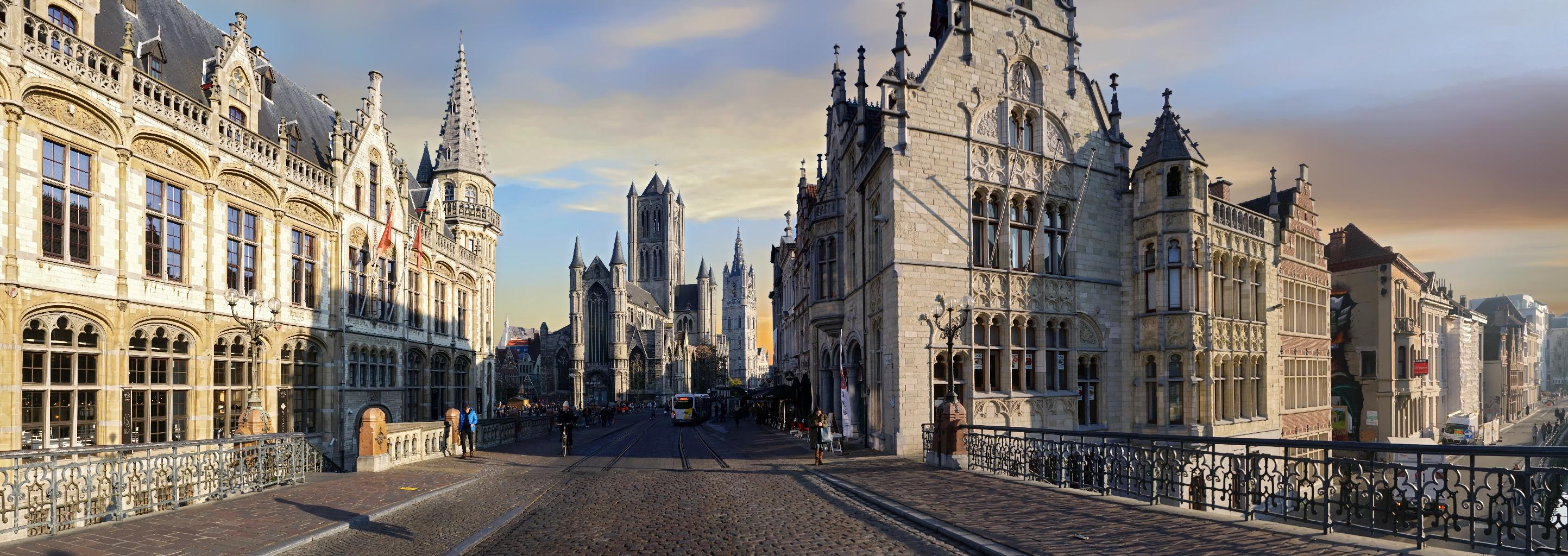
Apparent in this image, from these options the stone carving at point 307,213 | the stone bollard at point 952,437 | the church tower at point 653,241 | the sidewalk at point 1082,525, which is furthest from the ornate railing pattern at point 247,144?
the church tower at point 653,241

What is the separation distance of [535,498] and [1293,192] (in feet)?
121

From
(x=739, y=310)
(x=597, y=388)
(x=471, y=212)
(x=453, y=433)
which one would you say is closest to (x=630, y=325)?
(x=597, y=388)

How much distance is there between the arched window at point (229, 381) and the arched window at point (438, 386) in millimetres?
13246

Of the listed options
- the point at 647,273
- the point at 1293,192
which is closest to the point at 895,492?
the point at 1293,192

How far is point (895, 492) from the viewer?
14.6 meters

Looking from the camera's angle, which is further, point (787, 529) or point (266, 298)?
point (266, 298)

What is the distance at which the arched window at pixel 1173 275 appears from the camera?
27.4m

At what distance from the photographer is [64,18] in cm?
1789

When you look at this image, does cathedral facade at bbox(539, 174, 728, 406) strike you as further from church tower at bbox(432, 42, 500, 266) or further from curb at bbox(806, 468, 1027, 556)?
curb at bbox(806, 468, 1027, 556)

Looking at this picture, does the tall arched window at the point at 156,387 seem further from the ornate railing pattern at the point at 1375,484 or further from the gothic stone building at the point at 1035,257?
the ornate railing pattern at the point at 1375,484

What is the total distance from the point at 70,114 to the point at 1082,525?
2049cm

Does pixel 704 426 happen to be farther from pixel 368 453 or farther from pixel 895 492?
pixel 895 492

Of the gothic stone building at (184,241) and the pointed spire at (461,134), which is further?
the pointed spire at (461,134)

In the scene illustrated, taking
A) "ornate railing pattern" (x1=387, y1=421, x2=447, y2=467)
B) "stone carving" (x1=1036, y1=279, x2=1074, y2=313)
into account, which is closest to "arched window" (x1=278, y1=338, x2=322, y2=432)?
"ornate railing pattern" (x1=387, y1=421, x2=447, y2=467)
